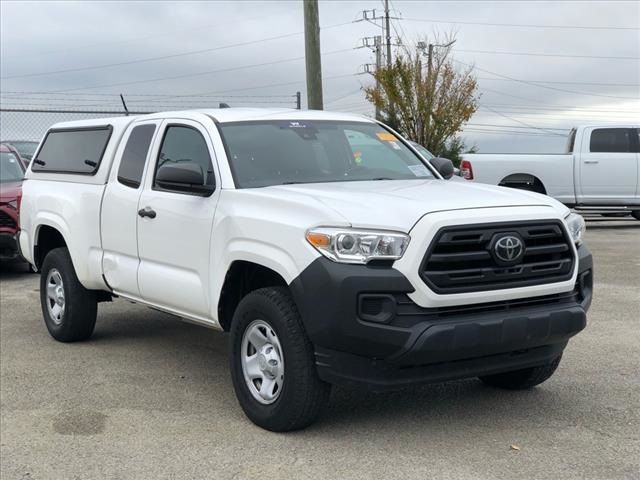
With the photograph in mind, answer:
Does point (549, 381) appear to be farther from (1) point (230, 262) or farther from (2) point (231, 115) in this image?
(2) point (231, 115)

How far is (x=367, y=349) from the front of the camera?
4105 millimetres

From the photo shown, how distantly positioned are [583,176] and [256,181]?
11541mm

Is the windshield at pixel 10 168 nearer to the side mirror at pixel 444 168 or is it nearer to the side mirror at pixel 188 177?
the side mirror at pixel 188 177

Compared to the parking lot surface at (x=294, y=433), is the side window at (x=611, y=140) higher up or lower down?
higher up

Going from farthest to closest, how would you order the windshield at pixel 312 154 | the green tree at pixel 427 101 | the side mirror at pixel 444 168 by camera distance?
the green tree at pixel 427 101 → the side mirror at pixel 444 168 → the windshield at pixel 312 154

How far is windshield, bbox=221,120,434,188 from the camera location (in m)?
5.27

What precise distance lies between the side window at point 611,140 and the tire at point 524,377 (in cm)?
1107

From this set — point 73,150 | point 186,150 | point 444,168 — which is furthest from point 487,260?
point 73,150

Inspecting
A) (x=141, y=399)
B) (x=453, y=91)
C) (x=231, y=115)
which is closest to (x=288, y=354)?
(x=141, y=399)

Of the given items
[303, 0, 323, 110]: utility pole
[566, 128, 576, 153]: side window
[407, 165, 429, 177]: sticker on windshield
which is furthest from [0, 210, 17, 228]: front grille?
[566, 128, 576, 153]: side window

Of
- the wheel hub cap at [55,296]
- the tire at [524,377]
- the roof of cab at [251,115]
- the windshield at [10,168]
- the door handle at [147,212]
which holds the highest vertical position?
the roof of cab at [251,115]

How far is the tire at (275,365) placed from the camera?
14.3ft

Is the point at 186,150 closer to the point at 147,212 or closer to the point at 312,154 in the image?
the point at 147,212

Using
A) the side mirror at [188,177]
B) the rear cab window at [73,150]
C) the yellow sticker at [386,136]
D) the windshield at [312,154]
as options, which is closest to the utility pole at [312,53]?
the rear cab window at [73,150]
